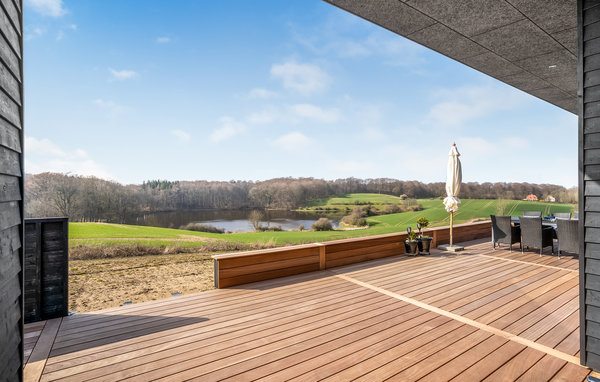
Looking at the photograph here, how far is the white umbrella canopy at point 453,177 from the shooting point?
5695 millimetres

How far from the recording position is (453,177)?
18.7 feet

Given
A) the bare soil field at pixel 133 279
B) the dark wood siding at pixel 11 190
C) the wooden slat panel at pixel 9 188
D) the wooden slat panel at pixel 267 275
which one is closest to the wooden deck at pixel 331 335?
the wooden slat panel at pixel 267 275

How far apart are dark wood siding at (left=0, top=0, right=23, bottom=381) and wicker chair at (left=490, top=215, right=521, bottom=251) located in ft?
→ 21.8

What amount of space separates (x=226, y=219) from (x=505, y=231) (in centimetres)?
1701

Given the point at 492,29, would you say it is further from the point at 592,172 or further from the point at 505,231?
the point at 505,231

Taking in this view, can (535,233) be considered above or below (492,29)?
below

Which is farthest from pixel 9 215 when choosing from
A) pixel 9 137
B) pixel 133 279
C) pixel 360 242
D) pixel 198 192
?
pixel 198 192

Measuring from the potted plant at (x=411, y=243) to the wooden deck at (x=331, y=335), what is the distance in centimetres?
151

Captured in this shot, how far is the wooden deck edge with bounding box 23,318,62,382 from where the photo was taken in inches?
68.6

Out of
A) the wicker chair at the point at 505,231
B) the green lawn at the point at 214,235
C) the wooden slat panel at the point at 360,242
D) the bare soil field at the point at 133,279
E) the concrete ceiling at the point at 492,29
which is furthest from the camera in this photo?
the green lawn at the point at 214,235

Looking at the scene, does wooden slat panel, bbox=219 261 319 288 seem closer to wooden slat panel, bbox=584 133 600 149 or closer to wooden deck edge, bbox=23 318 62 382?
wooden deck edge, bbox=23 318 62 382

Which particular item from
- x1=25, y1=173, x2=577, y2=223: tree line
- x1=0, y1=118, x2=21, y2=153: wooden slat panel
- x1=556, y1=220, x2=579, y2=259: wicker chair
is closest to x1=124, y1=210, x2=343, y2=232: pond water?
x1=25, y1=173, x2=577, y2=223: tree line

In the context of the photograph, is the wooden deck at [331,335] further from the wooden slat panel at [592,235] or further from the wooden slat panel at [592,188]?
the wooden slat panel at [592,188]

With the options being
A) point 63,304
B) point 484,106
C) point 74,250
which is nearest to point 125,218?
point 74,250
